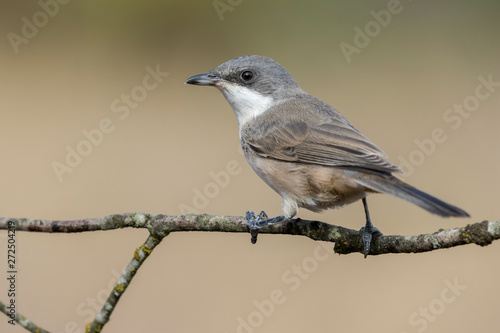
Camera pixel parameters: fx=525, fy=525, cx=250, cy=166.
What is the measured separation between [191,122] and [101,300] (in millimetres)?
3600

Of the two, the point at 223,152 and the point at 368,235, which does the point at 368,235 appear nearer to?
the point at 368,235

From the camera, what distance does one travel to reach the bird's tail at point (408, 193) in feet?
8.28

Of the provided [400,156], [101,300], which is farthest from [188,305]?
[400,156]

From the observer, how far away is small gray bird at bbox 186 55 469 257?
3217mm

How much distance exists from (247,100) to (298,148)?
765 millimetres

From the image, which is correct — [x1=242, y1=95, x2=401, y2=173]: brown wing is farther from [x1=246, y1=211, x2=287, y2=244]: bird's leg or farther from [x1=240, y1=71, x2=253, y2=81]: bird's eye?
[x1=246, y1=211, x2=287, y2=244]: bird's leg

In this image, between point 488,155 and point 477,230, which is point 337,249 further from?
point 488,155

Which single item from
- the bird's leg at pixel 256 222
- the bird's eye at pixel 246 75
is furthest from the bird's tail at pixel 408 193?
the bird's eye at pixel 246 75

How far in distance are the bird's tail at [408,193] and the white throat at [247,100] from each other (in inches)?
51.7

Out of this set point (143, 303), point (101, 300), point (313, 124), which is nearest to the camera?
point (313, 124)

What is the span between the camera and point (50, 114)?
7207 millimetres

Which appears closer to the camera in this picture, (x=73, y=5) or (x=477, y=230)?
(x=477, y=230)

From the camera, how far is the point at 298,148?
3.75 metres

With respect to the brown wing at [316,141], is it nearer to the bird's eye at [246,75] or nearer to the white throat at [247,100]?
the white throat at [247,100]
